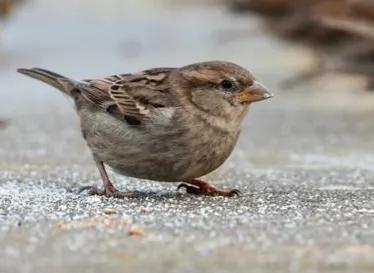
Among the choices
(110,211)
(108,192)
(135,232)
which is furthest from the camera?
(108,192)

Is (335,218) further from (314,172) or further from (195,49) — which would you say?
(195,49)

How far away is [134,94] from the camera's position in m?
4.83

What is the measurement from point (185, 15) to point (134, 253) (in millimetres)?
9299

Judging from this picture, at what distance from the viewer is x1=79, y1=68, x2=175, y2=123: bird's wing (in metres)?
4.68

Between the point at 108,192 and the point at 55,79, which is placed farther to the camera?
the point at 55,79

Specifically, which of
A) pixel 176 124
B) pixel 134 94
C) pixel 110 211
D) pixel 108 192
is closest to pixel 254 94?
pixel 176 124

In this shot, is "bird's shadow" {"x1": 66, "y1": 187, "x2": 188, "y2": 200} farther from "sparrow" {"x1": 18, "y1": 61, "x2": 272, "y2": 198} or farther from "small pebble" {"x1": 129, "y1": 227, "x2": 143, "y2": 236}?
"small pebble" {"x1": 129, "y1": 227, "x2": 143, "y2": 236}

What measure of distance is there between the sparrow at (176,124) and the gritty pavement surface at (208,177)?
146 millimetres

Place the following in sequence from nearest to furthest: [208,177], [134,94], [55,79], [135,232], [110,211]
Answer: [135,232] → [110,211] → [134,94] → [208,177] → [55,79]

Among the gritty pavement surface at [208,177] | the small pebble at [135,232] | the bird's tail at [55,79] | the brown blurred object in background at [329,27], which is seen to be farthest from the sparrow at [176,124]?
the brown blurred object in background at [329,27]

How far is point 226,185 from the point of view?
5.04m

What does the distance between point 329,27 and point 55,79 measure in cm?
278

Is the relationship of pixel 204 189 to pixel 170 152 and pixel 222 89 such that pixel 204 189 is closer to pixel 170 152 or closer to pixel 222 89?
pixel 170 152

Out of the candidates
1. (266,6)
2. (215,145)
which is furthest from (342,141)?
(266,6)
